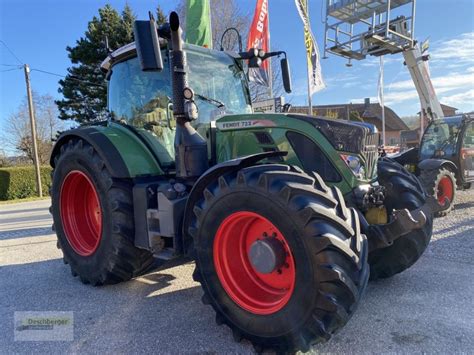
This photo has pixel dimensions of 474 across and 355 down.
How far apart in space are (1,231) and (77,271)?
5284 millimetres

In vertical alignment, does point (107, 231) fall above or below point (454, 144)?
below

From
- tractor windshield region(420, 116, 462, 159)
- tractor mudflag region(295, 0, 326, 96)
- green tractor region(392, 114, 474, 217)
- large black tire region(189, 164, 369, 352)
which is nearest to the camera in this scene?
large black tire region(189, 164, 369, 352)

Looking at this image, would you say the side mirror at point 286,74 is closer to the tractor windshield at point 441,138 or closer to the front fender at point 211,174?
the front fender at point 211,174

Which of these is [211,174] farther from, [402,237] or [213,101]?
[402,237]

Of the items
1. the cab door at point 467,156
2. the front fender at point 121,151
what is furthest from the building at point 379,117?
the front fender at point 121,151

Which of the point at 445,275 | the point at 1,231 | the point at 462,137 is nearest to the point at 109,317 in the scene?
the point at 445,275

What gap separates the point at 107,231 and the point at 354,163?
247 centimetres

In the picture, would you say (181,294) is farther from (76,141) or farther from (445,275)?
(445,275)

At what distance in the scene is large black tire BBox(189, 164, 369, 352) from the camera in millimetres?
2322

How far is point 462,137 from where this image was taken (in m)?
9.14

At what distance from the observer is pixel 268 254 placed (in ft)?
8.72

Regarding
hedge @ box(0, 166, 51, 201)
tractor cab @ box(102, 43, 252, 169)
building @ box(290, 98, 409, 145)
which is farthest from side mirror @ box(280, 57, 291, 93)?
building @ box(290, 98, 409, 145)

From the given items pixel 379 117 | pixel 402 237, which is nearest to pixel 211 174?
pixel 402 237

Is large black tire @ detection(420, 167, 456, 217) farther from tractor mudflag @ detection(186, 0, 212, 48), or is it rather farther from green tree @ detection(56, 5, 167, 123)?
green tree @ detection(56, 5, 167, 123)
